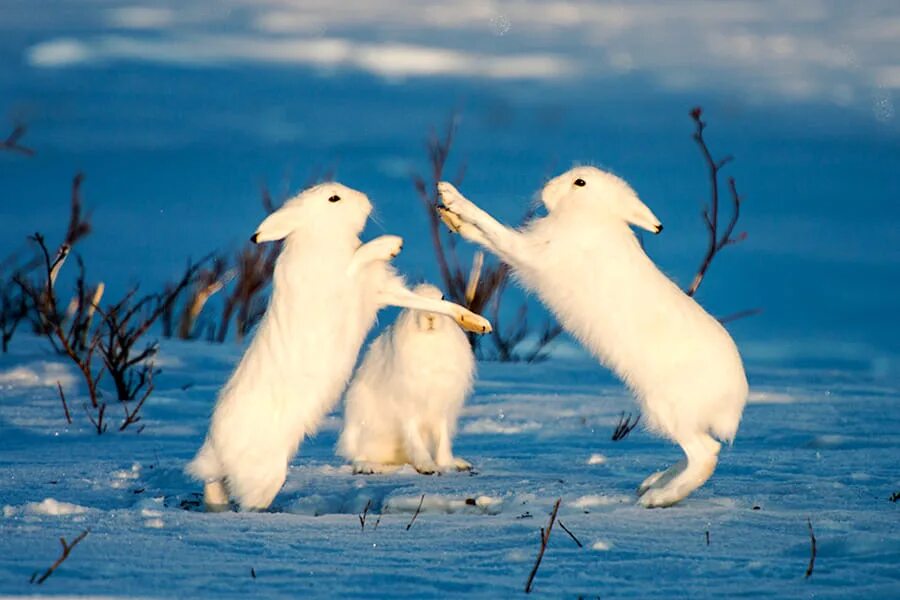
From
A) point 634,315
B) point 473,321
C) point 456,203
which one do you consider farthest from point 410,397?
point 634,315

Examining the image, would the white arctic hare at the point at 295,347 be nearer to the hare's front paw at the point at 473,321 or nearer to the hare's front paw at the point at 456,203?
the hare's front paw at the point at 473,321

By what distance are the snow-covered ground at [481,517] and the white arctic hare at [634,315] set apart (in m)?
0.28

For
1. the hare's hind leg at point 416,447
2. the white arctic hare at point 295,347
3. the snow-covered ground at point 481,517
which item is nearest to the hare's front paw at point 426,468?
the hare's hind leg at point 416,447

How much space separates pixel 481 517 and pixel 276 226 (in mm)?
1392

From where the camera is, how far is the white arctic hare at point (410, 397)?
19.7ft

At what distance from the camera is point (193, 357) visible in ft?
33.7

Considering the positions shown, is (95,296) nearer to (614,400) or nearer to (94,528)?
(614,400)

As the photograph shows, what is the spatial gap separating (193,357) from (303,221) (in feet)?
19.2

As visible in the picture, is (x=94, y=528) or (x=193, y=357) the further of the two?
(x=193, y=357)

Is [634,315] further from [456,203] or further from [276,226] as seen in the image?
[276,226]

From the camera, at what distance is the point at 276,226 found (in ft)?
15.4

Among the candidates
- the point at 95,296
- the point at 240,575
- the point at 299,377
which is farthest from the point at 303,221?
the point at 95,296

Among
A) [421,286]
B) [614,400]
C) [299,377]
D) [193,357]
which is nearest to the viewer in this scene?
[299,377]

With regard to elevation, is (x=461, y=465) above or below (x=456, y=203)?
below
